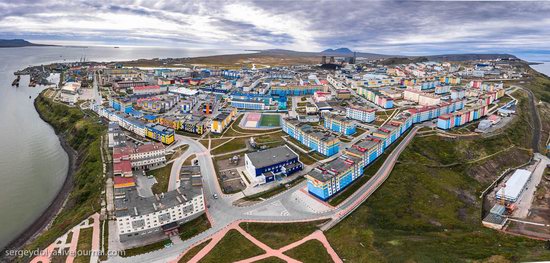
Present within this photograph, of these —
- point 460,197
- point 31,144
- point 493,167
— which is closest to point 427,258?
point 460,197

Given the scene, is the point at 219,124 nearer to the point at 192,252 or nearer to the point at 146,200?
the point at 146,200

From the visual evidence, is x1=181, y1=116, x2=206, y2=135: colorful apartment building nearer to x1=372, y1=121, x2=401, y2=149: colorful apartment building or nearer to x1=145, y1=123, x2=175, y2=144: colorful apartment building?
x1=145, y1=123, x2=175, y2=144: colorful apartment building

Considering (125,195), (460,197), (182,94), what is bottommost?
(460,197)

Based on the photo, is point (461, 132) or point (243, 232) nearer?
point (243, 232)

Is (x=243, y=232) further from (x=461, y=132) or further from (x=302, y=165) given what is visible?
(x=461, y=132)

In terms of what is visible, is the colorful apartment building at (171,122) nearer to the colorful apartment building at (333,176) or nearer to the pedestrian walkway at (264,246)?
the colorful apartment building at (333,176)
